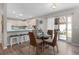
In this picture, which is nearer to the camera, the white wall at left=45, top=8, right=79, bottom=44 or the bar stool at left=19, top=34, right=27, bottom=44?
the white wall at left=45, top=8, right=79, bottom=44

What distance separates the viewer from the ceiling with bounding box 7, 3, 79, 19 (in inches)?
81.0

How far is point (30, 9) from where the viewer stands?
2096mm

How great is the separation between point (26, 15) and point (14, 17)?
259 millimetres

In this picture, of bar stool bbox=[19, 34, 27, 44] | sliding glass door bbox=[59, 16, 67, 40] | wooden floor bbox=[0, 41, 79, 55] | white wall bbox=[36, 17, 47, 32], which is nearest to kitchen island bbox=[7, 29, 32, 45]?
bar stool bbox=[19, 34, 27, 44]

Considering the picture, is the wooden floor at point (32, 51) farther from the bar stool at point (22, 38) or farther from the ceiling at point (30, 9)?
the ceiling at point (30, 9)

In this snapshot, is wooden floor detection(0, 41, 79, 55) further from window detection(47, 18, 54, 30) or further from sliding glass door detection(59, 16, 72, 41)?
window detection(47, 18, 54, 30)

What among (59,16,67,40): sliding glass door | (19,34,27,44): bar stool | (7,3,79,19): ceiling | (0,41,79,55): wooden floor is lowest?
(0,41,79,55): wooden floor

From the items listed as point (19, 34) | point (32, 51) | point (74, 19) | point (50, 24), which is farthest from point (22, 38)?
point (74, 19)

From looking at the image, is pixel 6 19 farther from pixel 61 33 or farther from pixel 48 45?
pixel 61 33

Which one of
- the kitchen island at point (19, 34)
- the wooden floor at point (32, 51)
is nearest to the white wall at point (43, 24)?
the kitchen island at point (19, 34)

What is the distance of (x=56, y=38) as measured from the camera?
212 centimetres

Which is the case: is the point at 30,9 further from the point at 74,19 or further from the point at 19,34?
the point at 74,19

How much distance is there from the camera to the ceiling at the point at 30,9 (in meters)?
2.06
